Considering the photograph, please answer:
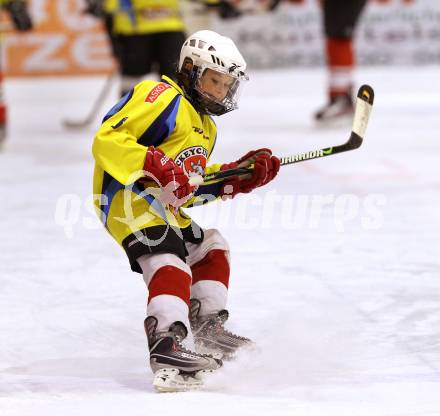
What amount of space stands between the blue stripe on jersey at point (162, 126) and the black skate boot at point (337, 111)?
4.08m

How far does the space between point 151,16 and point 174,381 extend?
3870 mm

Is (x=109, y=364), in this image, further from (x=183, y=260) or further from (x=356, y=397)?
(x=356, y=397)

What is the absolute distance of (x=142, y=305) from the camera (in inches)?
112

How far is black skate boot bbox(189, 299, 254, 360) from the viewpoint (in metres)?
2.35

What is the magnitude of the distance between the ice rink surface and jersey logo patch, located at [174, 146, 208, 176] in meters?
0.42

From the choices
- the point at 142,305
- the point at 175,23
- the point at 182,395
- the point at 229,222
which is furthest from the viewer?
the point at 175,23

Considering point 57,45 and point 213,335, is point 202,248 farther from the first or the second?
point 57,45

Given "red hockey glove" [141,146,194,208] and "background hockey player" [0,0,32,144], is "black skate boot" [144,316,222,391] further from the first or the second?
"background hockey player" [0,0,32,144]

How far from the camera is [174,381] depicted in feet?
6.84

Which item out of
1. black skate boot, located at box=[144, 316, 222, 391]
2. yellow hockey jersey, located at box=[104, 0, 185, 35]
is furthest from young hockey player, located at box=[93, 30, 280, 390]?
yellow hockey jersey, located at box=[104, 0, 185, 35]

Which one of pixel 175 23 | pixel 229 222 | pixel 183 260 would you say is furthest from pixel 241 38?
pixel 183 260

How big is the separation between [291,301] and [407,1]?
665 cm

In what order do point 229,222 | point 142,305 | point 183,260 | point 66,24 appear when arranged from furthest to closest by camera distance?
point 66,24 < point 229,222 < point 142,305 < point 183,260

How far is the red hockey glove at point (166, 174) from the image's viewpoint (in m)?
2.16
